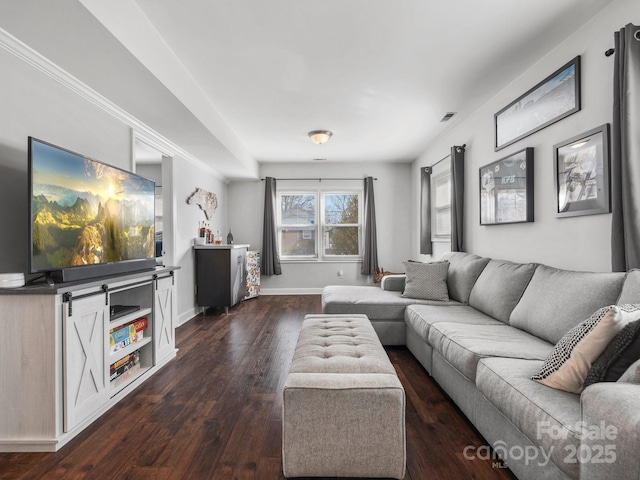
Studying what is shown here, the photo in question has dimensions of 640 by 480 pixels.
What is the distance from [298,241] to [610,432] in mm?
5688

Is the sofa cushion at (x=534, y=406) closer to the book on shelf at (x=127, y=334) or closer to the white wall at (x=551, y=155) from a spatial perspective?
the white wall at (x=551, y=155)

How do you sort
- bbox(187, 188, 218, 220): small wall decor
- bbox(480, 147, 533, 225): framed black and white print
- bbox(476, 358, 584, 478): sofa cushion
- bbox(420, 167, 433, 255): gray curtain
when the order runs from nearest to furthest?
bbox(476, 358, 584, 478): sofa cushion, bbox(480, 147, 533, 225): framed black and white print, bbox(187, 188, 218, 220): small wall decor, bbox(420, 167, 433, 255): gray curtain

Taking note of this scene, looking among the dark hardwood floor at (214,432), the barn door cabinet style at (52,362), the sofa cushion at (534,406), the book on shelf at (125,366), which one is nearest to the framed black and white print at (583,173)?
the sofa cushion at (534,406)

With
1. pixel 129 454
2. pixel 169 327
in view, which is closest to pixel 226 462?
pixel 129 454

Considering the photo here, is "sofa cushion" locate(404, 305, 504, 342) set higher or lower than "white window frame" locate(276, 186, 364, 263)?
lower

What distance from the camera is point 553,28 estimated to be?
2252 mm

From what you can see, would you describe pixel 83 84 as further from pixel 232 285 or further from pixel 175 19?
pixel 232 285

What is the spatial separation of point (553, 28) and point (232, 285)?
4421 mm

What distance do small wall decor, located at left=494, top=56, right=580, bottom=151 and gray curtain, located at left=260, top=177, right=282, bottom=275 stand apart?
3977 mm

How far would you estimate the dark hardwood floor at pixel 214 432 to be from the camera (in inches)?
60.7

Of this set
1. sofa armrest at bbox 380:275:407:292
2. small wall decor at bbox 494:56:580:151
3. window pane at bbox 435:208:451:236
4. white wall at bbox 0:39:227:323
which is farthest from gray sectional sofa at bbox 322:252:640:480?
white wall at bbox 0:39:227:323

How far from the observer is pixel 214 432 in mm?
1856

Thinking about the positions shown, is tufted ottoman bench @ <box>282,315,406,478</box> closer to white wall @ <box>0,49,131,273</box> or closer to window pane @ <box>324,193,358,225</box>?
white wall @ <box>0,49,131,273</box>

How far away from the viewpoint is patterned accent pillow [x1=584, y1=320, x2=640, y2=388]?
3.99 feet
